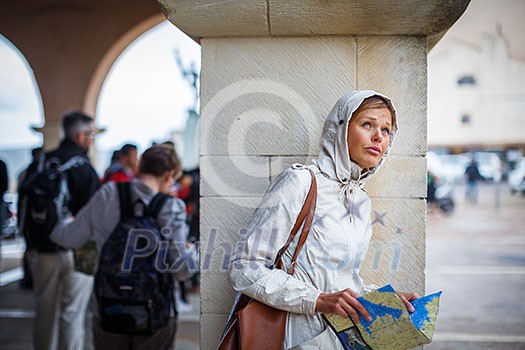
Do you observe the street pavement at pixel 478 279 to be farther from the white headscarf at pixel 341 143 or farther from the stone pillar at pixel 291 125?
the white headscarf at pixel 341 143

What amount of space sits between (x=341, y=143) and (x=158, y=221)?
5.09ft

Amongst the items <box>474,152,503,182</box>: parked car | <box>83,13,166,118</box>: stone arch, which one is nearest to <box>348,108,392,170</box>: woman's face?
<box>83,13,166,118</box>: stone arch

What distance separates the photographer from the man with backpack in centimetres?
453

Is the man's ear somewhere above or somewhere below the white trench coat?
above

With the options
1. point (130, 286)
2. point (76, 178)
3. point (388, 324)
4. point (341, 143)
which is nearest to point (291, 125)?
point (341, 143)

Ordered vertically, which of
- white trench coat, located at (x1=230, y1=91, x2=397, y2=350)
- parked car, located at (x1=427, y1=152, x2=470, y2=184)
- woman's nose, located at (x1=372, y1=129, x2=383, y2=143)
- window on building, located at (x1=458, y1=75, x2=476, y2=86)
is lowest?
white trench coat, located at (x1=230, y1=91, x2=397, y2=350)

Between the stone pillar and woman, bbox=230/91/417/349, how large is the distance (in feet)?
1.21

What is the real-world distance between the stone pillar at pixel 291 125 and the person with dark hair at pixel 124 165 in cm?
336

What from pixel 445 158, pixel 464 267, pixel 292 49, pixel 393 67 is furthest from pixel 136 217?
pixel 445 158

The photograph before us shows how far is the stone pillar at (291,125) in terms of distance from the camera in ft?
8.34

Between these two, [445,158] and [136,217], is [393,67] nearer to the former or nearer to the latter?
[136,217]

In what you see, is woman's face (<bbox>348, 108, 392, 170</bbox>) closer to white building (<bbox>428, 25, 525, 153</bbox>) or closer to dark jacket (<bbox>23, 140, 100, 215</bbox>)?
dark jacket (<bbox>23, 140, 100, 215</bbox>)

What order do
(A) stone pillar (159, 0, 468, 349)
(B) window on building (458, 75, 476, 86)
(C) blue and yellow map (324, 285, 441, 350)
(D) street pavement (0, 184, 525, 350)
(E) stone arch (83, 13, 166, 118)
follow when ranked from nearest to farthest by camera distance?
(C) blue and yellow map (324, 285, 441, 350)
(A) stone pillar (159, 0, 468, 349)
(D) street pavement (0, 184, 525, 350)
(E) stone arch (83, 13, 166, 118)
(B) window on building (458, 75, 476, 86)

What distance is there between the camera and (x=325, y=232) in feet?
6.79
